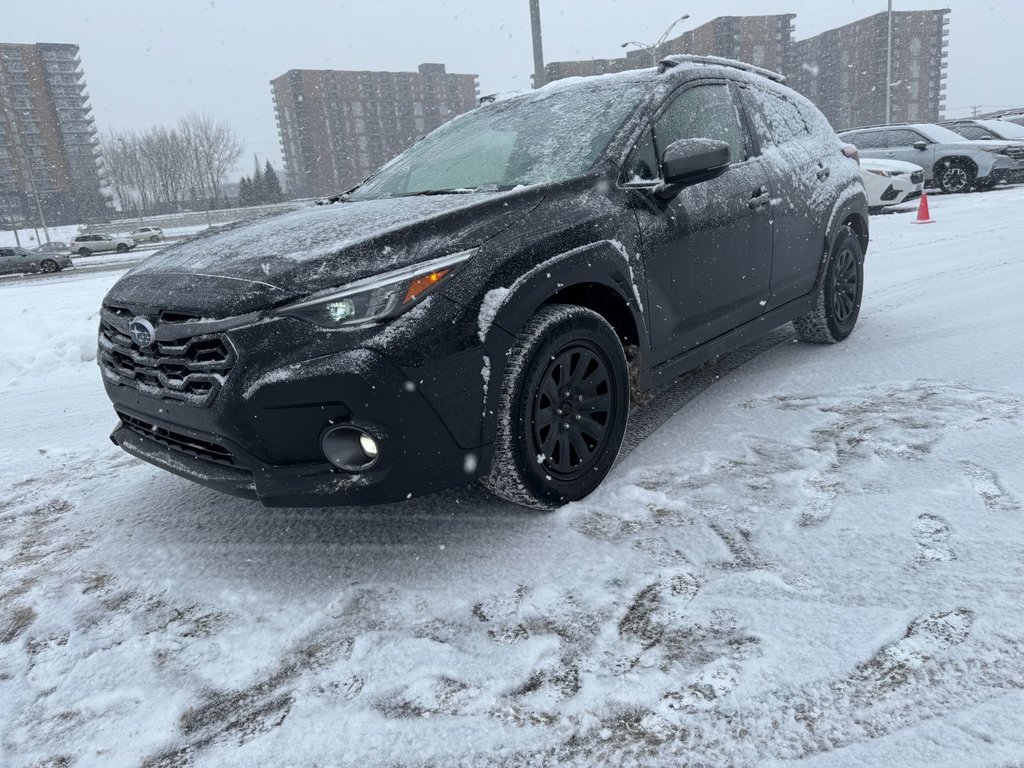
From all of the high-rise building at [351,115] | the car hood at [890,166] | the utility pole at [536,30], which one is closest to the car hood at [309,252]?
the utility pole at [536,30]

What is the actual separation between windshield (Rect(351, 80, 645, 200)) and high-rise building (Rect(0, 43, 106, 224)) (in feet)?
289

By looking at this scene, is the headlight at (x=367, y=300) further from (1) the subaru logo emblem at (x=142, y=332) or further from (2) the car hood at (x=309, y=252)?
(1) the subaru logo emblem at (x=142, y=332)

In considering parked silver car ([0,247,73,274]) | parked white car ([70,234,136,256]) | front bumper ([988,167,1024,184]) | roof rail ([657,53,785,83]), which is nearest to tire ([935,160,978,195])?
front bumper ([988,167,1024,184])

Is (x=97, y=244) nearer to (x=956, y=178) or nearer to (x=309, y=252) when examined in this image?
(x=956, y=178)

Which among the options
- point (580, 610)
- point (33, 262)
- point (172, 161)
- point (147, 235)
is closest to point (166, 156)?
point (172, 161)

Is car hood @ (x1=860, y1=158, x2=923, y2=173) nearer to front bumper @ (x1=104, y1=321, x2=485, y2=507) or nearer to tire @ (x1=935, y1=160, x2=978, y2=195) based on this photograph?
tire @ (x1=935, y1=160, x2=978, y2=195)

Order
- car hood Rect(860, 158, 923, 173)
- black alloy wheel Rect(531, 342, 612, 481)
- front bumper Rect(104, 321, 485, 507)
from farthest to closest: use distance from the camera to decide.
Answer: car hood Rect(860, 158, 923, 173) → black alloy wheel Rect(531, 342, 612, 481) → front bumper Rect(104, 321, 485, 507)

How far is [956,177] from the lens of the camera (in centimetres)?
1543

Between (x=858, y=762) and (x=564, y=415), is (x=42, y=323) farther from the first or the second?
(x=858, y=762)

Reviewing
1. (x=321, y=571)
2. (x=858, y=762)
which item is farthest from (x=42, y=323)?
(x=858, y=762)

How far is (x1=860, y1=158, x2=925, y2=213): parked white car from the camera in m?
13.2

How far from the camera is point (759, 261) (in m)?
3.86

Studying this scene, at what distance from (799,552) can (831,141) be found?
12.1 feet

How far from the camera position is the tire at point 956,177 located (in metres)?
15.2
